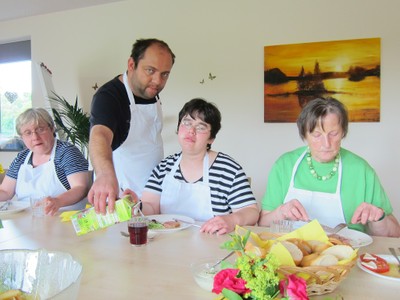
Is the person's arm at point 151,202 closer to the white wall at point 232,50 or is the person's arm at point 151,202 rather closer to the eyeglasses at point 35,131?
the eyeglasses at point 35,131

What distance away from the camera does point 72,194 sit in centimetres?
191

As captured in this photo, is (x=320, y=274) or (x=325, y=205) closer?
(x=320, y=274)

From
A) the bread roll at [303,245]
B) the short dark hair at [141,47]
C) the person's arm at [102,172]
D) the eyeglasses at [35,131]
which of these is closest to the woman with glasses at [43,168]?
the eyeglasses at [35,131]

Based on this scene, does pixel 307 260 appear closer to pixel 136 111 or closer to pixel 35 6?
pixel 136 111

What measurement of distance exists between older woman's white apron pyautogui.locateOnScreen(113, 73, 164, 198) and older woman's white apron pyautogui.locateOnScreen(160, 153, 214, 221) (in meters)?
0.37

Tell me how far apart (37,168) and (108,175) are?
0.92 metres

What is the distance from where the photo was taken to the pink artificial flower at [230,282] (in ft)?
2.17

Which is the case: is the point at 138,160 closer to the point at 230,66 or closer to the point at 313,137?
the point at 313,137

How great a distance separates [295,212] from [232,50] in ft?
7.45

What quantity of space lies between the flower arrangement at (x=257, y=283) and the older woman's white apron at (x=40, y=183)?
1.52 meters

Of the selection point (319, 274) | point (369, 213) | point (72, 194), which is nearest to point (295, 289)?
point (319, 274)

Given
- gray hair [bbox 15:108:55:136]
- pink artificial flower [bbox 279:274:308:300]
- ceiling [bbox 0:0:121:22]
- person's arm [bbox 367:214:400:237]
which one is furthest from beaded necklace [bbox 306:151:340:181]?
ceiling [bbox 0:0:121:22]

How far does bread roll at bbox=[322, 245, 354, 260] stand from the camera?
2.93 feet

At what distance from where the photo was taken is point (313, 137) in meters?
1.57
